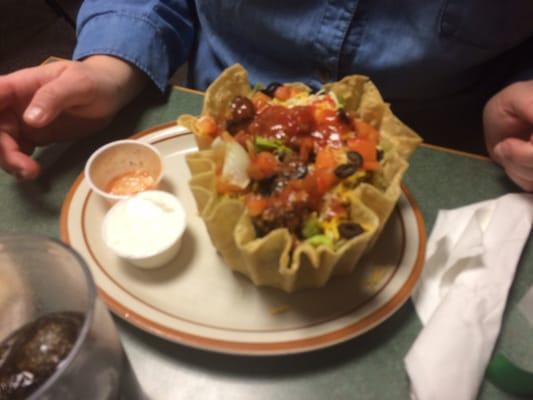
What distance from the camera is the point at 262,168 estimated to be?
931 millimetres

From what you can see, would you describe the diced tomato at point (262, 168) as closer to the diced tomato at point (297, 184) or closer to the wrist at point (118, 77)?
the diced tomato at point (297, 184)

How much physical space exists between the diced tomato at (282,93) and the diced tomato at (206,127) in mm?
150

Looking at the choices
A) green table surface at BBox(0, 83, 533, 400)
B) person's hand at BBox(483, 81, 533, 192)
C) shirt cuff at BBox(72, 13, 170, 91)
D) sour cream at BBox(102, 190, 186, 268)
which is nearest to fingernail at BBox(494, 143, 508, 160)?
person's hand at BBox(483, 81, 533, 192)

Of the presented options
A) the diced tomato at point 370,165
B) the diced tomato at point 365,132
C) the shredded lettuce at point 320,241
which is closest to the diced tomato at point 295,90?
the diced tomato at point 365,132

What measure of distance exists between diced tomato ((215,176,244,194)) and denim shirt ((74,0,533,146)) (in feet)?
1.87

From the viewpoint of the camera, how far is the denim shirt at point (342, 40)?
1.26m

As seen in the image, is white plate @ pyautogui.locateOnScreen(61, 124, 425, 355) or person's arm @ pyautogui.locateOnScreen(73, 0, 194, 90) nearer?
white plate @ pyautogui.locateOnScreen(61, 124, 425, 355)

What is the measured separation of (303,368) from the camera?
2.99 ft

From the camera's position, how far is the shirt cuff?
1376 mm

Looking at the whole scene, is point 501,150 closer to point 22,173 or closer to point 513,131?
point 513,131

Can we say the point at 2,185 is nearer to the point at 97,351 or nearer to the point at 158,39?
the point at 158,39

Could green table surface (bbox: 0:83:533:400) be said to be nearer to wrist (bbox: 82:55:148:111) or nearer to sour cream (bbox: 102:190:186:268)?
sour cream (bbox: 102:190:186:268)

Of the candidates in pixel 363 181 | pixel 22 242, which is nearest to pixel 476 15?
pixel 363 181

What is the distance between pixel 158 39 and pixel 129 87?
7.6 inches
